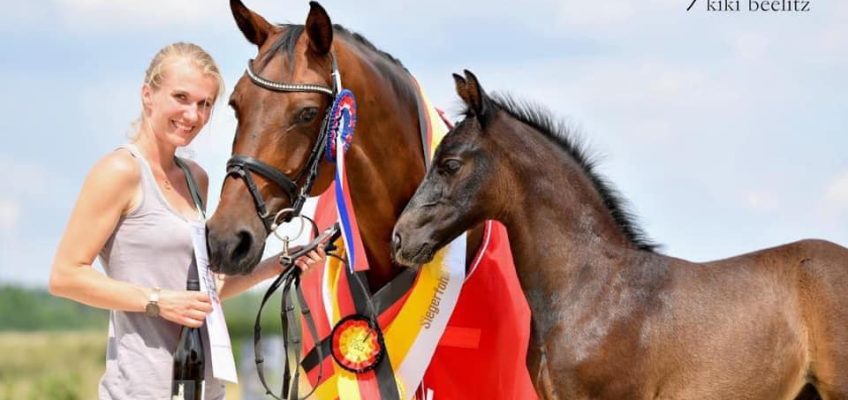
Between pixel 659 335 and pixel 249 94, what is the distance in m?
1.68

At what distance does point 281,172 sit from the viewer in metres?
3.65

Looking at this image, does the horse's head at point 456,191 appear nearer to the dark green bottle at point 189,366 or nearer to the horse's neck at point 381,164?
the horse's neck at point 381,164

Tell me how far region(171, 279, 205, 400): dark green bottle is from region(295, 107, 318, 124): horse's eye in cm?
68

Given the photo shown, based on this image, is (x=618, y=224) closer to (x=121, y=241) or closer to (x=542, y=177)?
(x=542, y=177)

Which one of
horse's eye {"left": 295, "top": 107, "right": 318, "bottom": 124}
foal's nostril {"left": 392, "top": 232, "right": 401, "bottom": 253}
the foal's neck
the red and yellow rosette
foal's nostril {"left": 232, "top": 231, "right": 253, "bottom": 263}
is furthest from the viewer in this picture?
the red and yellow rosette

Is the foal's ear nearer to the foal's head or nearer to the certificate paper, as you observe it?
the foal's head

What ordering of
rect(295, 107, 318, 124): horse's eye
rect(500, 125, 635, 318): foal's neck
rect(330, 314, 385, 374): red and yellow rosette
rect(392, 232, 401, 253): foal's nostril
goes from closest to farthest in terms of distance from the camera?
Answer: rect(295, 107, 318, 124): horse's eye, rect(392, 232, 401, 253): foal's nostril, rect(500, 125, 635, 318): foal's neck, rect(330, 314, 385, 374): red and yellow rosette

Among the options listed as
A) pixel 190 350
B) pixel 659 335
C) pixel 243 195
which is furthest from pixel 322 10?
pixel 659 335

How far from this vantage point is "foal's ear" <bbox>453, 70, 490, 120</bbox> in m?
3.87

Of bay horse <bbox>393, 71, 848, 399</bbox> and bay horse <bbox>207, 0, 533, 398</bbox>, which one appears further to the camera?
bay horse <bbox>393, 71, 848, 399</bbox>

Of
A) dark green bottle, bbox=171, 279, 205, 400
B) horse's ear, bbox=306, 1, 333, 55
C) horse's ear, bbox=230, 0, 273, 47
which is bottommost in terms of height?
dark green bottle, bbox=171, 279, 205, 400

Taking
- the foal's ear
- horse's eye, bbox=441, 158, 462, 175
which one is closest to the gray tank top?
horse's eye, bbox=441, 158, 462, 175

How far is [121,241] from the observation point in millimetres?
3354

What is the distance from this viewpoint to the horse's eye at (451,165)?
12.7 feet
